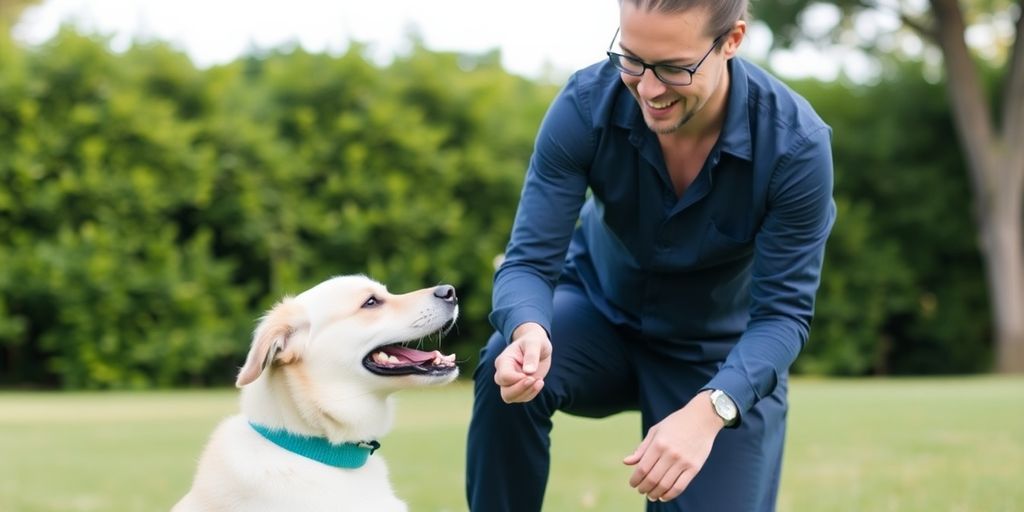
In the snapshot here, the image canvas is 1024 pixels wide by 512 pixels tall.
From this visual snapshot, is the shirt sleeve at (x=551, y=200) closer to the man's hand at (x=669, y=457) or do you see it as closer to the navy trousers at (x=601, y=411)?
the navy trousers at (x=601, y=411)

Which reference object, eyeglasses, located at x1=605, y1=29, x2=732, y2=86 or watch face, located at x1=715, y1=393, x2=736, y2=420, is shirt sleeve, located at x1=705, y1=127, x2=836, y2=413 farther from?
eyeglasses, located at x1=605, y1=29, x2=732, y2=86

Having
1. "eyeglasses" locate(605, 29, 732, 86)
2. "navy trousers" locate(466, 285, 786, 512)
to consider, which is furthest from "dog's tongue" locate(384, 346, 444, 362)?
"eyeglasses" locate(605, 29, 732, 86)

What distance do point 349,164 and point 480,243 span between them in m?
1.94

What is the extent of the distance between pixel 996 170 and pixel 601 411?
16.1 m

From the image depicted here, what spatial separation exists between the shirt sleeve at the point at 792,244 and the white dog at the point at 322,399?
1005 mm

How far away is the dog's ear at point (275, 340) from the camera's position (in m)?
3.37

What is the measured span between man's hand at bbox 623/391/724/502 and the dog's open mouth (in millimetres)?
918

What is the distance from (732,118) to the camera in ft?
11.6

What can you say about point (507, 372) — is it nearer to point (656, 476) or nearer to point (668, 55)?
point (656, 476)

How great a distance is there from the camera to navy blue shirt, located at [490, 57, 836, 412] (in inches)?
135

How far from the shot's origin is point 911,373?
19453mm

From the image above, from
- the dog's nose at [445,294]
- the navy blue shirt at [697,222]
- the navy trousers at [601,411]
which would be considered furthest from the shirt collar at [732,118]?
the dog's nose at [445,294]

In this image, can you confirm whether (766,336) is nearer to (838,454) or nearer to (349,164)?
(838,454)

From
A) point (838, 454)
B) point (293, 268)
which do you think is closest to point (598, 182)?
point (838, 454)
